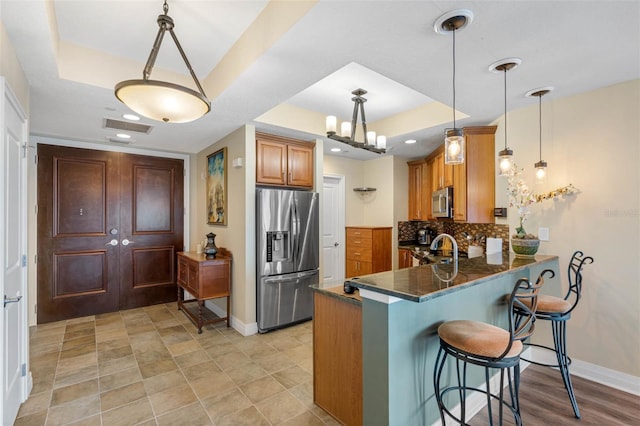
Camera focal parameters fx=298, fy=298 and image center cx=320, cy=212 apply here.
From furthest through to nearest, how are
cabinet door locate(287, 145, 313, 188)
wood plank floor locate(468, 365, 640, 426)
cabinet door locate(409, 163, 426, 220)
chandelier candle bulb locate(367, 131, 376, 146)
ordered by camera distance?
1. cabinet door locate(409, 163, 426, 220)
2. cabinet door locate(287, 145, 313, 188)
3. chandelier candle bulb locate(367, 131, 376, 146)
4. wood plank floor locate(468, 365, 640, 426)

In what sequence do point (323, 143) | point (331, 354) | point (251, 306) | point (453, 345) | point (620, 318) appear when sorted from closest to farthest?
point (453, 345) < point (331, 354) < point (620, 318) < point (251, 306) < point (323, 143)

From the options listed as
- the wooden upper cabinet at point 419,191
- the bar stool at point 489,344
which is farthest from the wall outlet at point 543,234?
the wooden upper cabinet at point 419,191

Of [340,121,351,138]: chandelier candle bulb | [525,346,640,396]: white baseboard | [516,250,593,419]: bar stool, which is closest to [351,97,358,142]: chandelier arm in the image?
[340,121,351,138]: chandelier candle bulb

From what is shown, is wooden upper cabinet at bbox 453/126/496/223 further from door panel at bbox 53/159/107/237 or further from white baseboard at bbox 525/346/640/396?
door panel at bbox 53/159/107/237

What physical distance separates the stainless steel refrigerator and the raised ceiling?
3.44 ft

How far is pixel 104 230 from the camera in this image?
4.21m

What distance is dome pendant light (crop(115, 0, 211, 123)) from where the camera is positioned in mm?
1549

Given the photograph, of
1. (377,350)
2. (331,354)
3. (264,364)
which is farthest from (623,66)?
(264,364)

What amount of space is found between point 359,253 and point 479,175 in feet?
7.41

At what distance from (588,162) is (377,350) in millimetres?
2492

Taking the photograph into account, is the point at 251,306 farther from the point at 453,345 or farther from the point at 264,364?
the point at 453,345

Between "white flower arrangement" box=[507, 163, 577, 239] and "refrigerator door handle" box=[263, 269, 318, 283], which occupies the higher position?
"white flower arrangement" box=[507, 163, 577, 239]

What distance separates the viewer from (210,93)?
2695 mm

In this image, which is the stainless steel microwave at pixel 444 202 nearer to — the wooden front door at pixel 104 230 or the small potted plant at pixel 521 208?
the small potted plant at pixel 521 208
